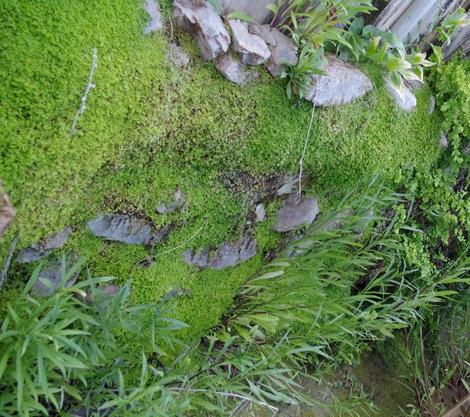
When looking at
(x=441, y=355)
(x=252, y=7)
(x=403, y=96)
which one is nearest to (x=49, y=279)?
(x=252, y=7)

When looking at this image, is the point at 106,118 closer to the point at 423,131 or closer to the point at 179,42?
the point at 179,42

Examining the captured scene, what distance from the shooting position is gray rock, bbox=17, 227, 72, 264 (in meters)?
1.90

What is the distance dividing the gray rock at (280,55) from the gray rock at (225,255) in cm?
83

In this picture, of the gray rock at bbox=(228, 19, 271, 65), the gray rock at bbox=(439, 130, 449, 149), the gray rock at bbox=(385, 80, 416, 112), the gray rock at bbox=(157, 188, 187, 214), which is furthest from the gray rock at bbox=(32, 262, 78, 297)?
the gray rock at bbox=(439, 130, 449, 149)

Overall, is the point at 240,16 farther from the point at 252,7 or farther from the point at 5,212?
the point at 5,212

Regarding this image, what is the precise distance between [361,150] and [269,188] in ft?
1.64

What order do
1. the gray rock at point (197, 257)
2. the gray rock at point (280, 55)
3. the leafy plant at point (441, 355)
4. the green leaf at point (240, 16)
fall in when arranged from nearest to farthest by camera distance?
the green leaf at point (240, 16), the gray rock at point (280, 55), the gray rock at point (197, 257), the leafy plant at point (441, 355)

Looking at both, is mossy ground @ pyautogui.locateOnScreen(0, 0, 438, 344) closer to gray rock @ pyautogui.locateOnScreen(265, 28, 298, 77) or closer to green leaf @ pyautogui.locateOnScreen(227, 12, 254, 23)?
gray rock @ pyautogui.locateOnScreen(265, 28, 298, 77)

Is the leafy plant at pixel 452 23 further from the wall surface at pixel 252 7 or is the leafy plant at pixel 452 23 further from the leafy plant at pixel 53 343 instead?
the leafy plant at pixel 53 343

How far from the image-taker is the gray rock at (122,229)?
6.72 ft

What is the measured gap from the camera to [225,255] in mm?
2557

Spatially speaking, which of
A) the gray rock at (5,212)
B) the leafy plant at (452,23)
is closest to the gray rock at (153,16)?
the gray rock at (5,212)

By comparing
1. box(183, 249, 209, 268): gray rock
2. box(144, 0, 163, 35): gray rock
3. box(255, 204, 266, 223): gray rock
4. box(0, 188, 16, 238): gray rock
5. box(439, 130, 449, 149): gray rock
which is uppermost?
box(144, 0, 163, 35): gray rock

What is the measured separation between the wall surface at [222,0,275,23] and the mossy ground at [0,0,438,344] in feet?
0.82
